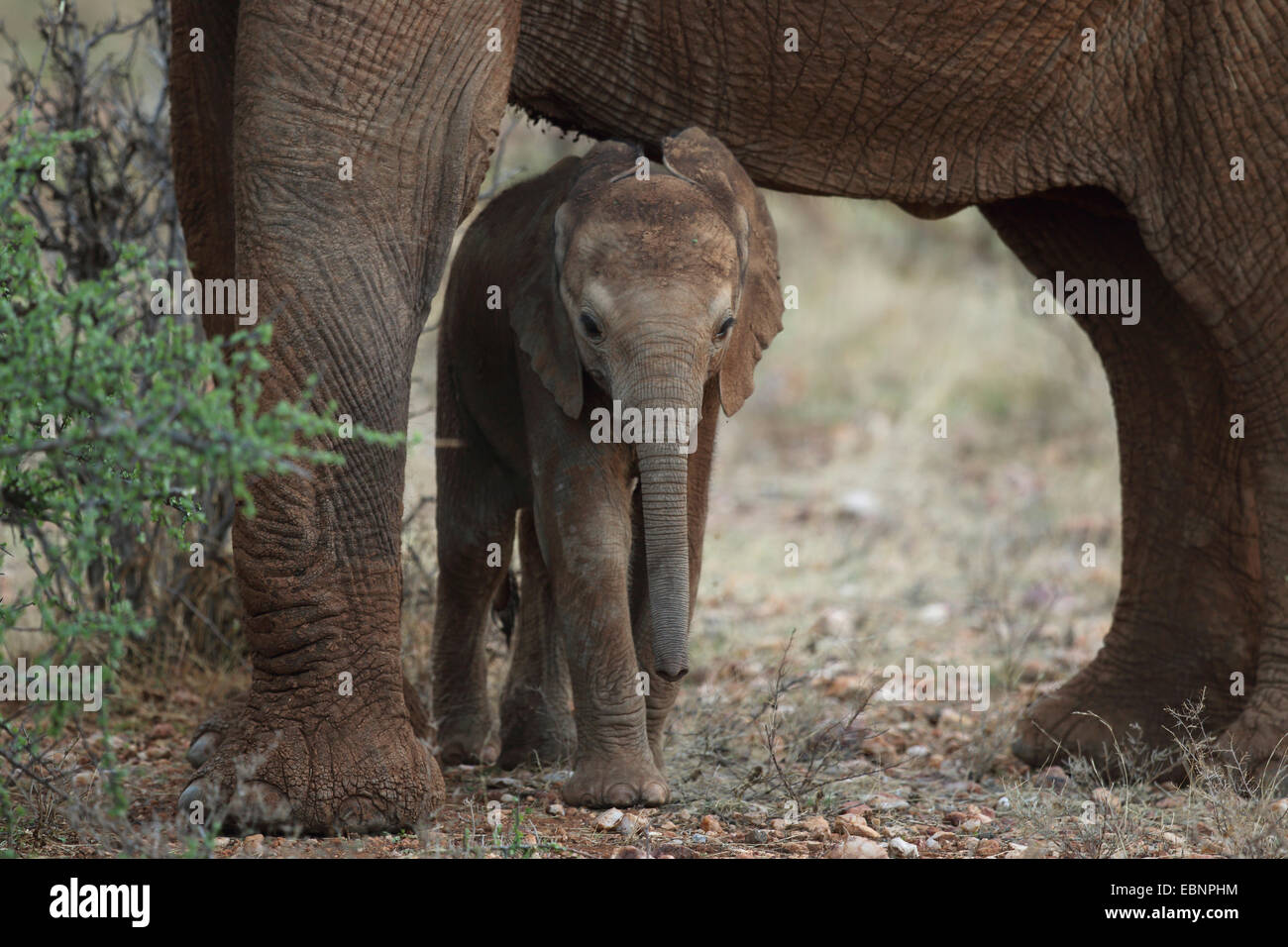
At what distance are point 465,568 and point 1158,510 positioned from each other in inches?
92.8

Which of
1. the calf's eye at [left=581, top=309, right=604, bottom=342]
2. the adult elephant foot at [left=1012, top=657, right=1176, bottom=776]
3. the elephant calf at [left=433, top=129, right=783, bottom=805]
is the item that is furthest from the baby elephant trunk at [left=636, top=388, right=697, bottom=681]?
the adult elephant foot at [left=1012, top=657, right=1176, bottom=776]

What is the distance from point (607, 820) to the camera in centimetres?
454

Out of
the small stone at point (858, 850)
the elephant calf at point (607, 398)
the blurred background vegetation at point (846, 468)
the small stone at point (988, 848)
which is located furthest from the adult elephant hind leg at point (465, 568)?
the small stone at point (988, 848)

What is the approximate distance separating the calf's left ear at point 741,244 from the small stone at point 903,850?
1.18 meters

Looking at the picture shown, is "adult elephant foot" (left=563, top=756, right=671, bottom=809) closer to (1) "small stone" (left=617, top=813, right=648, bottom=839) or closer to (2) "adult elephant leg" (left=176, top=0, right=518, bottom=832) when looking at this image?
(1) "small stone" (left=617, top=813, right=648, bottom=839)

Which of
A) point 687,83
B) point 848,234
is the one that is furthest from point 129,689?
point 848,234

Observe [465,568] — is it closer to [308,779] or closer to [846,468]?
[308,779]

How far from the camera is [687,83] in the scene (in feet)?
16.8

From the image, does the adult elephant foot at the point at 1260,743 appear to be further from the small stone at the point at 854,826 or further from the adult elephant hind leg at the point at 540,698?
the adult elephant hind leg at the point at 540,698

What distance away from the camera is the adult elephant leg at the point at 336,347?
4242 millimetres

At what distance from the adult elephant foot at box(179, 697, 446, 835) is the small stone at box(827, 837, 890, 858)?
1007mm

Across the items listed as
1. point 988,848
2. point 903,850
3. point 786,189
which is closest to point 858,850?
point 903,850
